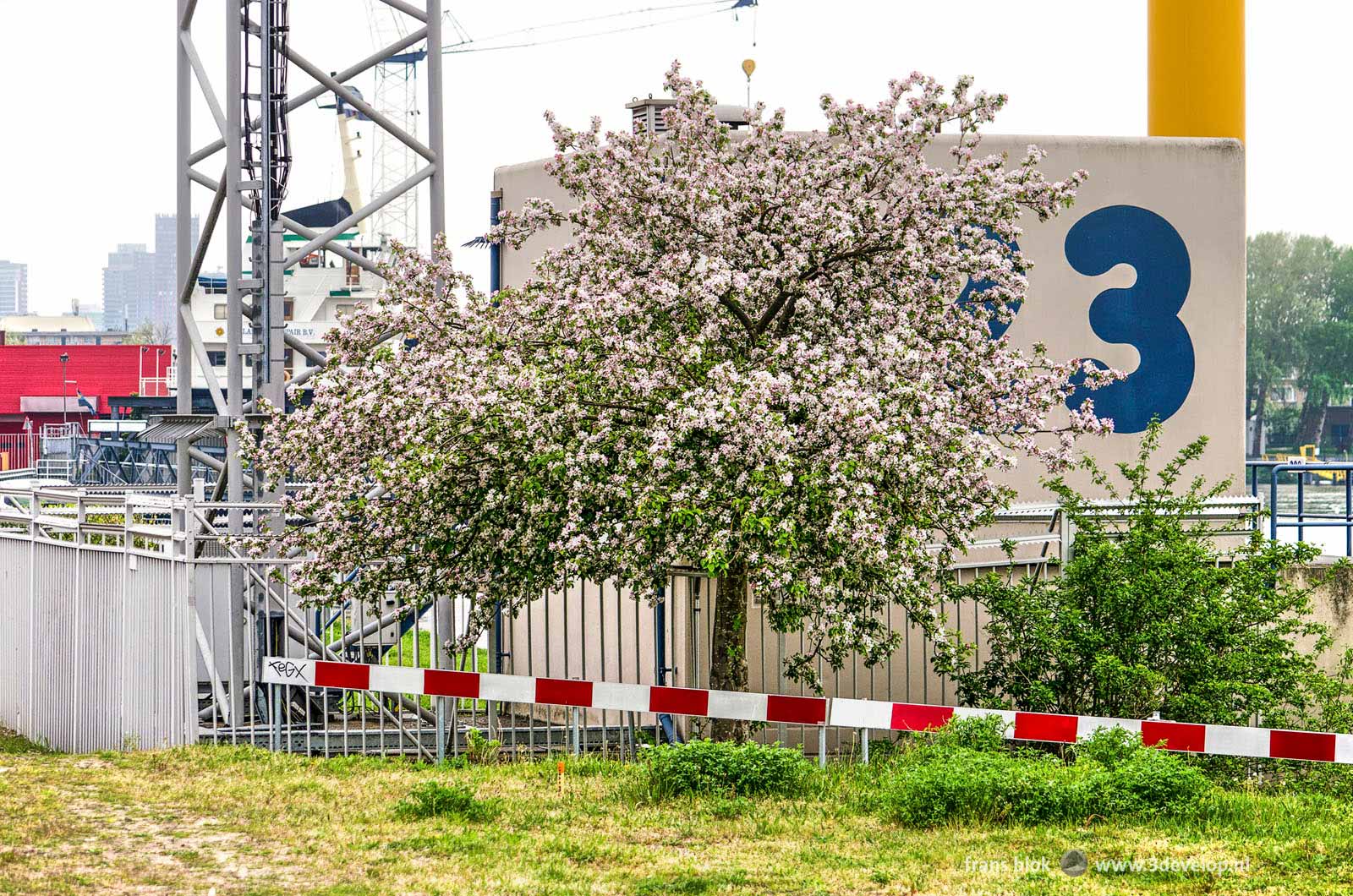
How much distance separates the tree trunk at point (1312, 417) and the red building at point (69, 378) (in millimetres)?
63766

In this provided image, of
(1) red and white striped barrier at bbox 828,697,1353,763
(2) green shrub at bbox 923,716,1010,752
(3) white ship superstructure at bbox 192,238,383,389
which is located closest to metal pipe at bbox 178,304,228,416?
(1) red and white striped barrier at bbox 828,697,1353,763

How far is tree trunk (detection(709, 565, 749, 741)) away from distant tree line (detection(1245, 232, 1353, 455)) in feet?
204

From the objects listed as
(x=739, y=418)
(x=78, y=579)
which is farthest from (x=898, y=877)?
(x=78, y=579)

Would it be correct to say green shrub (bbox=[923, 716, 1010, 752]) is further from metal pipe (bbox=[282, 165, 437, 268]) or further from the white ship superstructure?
the white ship superstructure

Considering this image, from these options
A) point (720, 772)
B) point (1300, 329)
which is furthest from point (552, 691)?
point (1300, 329)

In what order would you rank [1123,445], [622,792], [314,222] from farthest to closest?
1. [314,222]
2. [1123,445]
3. [622,792]

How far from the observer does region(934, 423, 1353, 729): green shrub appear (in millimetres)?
11555

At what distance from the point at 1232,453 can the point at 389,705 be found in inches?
410

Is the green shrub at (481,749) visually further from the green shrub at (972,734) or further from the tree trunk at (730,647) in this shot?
the green shrub at (972,734)

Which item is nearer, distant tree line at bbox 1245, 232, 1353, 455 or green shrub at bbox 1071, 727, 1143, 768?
green shrub at bbox 1071, 727, 1143, 768

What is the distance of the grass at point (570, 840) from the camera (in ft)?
23.4

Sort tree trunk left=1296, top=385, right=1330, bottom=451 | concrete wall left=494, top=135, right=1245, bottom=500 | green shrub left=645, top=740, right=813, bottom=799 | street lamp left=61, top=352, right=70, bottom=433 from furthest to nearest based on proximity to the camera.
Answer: street lamp left=61, top=352, right=70, bottom=433 → tree trunk left=1296, top=385, right=1330, bottom=451 → concrete wall left=494, top=135, right=1245, bottom=500 → green shrub left=645, top=740, right=813, bottom=799

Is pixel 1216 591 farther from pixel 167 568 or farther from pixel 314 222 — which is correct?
pixel 314 222

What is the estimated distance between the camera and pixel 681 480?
998cm
